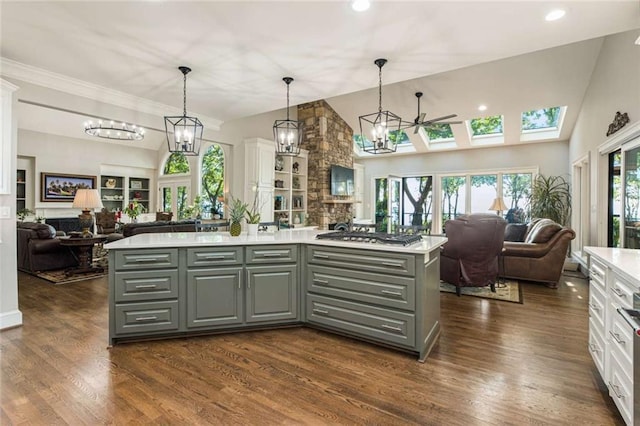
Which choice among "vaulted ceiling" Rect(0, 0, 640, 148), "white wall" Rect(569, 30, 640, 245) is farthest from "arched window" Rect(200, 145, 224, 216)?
"white wall" Rect(569, 30, 640, 245)

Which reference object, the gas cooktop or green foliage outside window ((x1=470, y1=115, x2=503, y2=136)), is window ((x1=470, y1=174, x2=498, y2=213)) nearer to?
green foliage outside window ((x1=470, y1=115, x2=503, y2=136))

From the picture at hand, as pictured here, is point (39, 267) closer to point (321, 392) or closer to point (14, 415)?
point (14, 415)

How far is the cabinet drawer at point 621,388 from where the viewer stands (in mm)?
1650

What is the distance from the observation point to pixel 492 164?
822cm

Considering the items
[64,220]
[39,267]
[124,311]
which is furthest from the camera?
[64,220]

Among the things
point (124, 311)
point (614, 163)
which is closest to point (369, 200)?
point (614, 163)

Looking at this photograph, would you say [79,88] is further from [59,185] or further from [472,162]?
[472,162]

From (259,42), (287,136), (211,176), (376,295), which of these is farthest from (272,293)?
(211,176)

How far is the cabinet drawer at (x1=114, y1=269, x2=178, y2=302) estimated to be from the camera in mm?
2855

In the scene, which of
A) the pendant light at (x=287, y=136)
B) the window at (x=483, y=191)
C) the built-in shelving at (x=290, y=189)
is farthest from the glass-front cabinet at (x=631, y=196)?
the built-in shelving at (x=290, y=189)

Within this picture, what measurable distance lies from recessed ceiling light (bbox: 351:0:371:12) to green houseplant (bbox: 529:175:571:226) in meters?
6.66

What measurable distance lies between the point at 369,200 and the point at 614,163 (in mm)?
6041

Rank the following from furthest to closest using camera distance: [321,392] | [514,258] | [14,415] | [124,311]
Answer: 1. [514,258]
2. [124,311]
3. [321,392]
4. [14,415]

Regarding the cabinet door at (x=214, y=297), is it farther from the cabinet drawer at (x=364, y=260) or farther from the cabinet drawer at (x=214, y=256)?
the cabinet drawer at (x=364, y=260)
